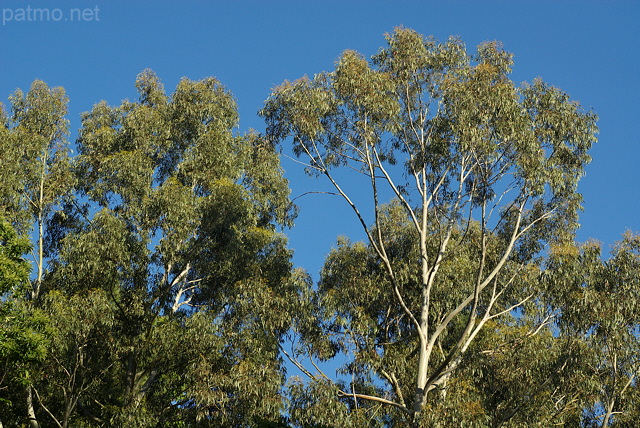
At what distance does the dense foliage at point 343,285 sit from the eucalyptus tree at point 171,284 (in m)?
0.06

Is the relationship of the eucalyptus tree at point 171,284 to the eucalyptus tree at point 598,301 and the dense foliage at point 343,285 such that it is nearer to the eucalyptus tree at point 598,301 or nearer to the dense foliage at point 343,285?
the dense foliage at point 343,285

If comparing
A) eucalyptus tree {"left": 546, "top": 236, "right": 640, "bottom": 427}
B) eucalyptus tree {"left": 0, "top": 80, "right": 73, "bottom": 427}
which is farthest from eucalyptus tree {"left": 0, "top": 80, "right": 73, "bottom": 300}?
eucalyptus tree {"left": 546, "top": 236, "right": 640, "bottom": 427}

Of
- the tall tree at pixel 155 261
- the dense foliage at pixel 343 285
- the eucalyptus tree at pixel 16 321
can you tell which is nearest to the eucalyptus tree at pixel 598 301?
the dense foliage at pixel 343 285

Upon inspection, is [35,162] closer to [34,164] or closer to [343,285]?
[34,164]

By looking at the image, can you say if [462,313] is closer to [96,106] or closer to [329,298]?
[329,298]

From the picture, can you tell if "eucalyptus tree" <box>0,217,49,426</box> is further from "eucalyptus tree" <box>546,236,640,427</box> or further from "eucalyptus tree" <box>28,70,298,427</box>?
"eucalyptus tree" <box>546,236,640,427</box>

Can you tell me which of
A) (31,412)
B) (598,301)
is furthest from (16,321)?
(598,301)

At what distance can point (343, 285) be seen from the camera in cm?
2159

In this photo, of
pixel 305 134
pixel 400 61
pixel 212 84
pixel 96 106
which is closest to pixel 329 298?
pixel 305 134

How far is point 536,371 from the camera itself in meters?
20.2

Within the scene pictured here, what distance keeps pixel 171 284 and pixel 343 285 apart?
4373mm

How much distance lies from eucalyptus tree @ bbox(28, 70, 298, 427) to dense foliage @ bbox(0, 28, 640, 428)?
6cm

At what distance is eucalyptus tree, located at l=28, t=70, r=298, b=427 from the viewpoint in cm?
1933

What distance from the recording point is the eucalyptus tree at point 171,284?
19328 millimetres
